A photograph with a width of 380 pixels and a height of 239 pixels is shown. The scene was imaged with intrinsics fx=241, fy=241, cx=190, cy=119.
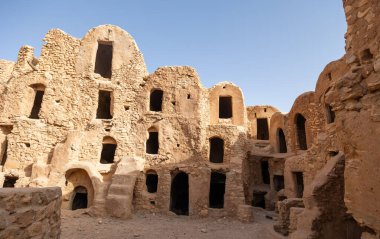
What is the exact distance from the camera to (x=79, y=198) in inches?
582

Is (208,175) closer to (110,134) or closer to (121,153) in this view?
(121,153)

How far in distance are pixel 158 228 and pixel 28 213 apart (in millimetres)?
7875

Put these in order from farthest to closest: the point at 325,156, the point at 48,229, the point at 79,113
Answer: the point at 79,113 → the point at 325,156 → the point at 48,229

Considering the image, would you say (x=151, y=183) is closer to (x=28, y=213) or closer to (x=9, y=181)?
(x=9, y=181)

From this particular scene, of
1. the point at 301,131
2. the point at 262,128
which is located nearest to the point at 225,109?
the point at 262,128

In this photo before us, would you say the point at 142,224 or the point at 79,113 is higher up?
the point at 79,113

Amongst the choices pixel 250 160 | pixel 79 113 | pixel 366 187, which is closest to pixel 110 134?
pixel 79 113

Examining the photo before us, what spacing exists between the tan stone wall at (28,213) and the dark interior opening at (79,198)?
1056cm

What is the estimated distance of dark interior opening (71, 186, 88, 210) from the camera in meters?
13.6

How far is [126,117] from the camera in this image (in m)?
15.5

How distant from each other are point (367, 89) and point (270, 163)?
51.1 ft

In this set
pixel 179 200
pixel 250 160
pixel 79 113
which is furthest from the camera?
pixel 250 160

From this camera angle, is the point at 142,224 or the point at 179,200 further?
the point at 179,200

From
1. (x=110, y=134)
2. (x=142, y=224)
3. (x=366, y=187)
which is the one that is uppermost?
(x=110, y=134)
